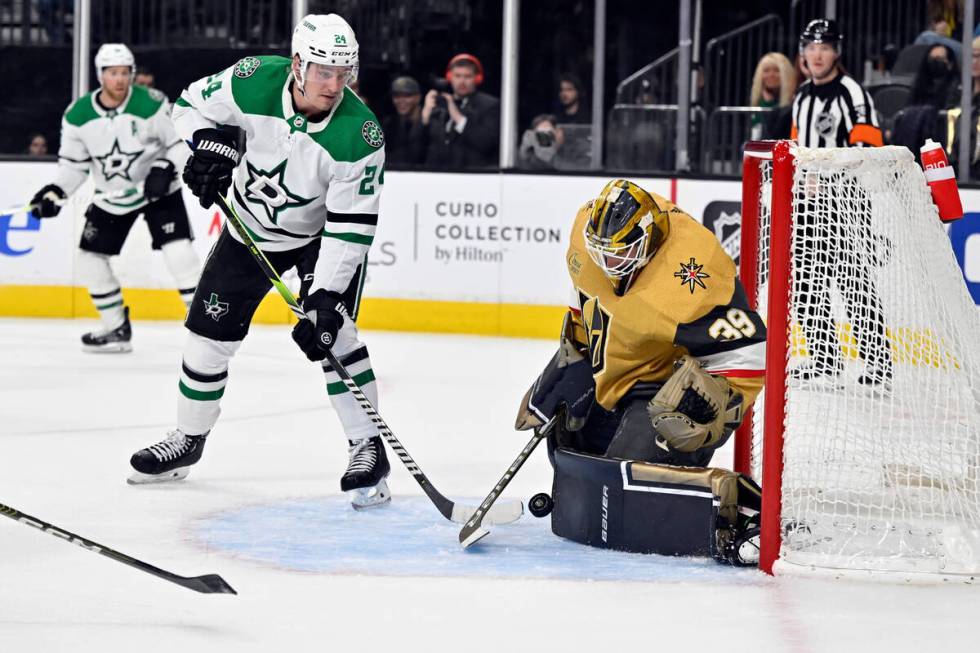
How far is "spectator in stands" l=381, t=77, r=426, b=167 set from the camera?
7465mm

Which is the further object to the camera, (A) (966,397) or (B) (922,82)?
(B) (922,82)

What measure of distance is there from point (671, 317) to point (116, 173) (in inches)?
144

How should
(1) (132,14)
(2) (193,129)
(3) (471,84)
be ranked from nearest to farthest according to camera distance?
(2) (193,129), (3) (471,84), (1) (132,14)

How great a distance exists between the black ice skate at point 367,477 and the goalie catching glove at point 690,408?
798 mm

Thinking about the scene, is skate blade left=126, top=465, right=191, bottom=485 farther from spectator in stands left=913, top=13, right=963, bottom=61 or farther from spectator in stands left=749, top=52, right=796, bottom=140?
spectator in stands left=913, top=13, right=963, bottom=61

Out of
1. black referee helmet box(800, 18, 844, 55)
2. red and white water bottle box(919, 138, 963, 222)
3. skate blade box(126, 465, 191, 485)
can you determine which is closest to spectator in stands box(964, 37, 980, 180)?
black referee helmet box(800, 18, 844, 55)

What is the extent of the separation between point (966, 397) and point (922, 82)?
3643 mm

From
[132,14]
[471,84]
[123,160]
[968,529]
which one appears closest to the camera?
[968,529]

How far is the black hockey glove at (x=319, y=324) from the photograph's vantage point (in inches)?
138

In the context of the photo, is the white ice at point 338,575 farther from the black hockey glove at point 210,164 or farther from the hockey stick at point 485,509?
the black hockey glove at point 210,164

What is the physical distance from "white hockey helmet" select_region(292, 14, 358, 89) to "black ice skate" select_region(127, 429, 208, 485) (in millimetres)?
939

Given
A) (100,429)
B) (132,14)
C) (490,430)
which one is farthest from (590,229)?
(132,14)

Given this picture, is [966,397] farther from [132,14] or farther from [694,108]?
[132,14]

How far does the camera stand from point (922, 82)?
662cm
